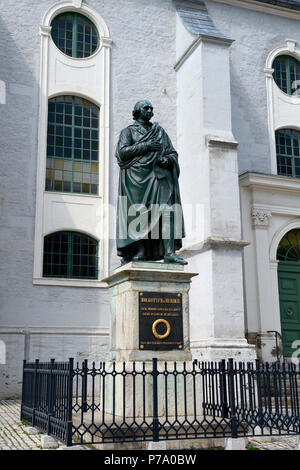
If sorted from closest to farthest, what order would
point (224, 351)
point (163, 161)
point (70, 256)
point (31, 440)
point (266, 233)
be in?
point (31, 440) → point (163, 161) → point (224, 351) → point (70, 256) → point (266, 233)

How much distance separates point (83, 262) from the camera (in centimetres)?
1532

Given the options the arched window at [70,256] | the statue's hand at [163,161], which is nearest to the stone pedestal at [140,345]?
the statue's hand at [163,161]

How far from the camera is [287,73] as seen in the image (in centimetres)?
1922

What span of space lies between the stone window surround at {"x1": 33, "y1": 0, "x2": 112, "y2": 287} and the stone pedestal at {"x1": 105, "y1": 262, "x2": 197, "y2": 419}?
692cm

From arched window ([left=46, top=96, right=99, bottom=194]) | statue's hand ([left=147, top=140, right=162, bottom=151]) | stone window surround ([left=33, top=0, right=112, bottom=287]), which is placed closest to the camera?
statue's hand ([left=147, top=140, right=162, bottom=151])

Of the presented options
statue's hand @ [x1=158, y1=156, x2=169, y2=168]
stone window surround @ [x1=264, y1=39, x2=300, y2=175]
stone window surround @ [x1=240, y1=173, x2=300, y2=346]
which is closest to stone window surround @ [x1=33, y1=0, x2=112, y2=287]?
stone window surround @ [x1=240, y1=173, x2=300, y2=346]

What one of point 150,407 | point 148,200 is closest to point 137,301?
point 150,407

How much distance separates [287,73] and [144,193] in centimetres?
1303

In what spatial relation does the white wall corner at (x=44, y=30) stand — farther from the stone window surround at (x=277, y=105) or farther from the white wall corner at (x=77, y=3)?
the stone window surround at (x=277, y=105)

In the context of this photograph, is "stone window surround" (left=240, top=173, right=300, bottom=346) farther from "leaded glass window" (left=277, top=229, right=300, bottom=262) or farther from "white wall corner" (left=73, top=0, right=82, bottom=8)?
"white wall corner" (left=73, top=0, right=82, bottom=8)

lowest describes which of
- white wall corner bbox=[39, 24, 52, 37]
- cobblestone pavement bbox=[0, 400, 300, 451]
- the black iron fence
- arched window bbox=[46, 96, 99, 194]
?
cobblestone pavement bbox=[0, 400, 300, 451]

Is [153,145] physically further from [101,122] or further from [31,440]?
[101,122]

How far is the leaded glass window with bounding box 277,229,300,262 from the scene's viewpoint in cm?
1694

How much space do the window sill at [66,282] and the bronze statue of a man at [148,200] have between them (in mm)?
6679
